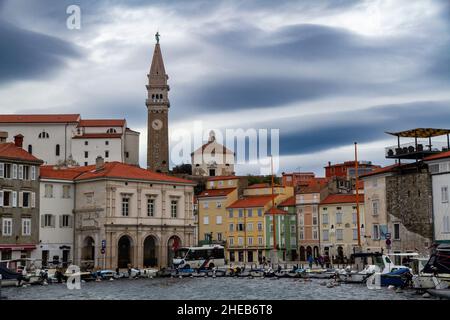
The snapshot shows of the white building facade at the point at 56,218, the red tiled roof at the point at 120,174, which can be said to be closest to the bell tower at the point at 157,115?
the red tiled roof at the point at 120,174

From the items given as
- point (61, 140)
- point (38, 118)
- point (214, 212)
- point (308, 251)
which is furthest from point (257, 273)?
point (38, 118)

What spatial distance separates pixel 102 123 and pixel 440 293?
113 metres

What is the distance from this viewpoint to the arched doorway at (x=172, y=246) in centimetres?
8456

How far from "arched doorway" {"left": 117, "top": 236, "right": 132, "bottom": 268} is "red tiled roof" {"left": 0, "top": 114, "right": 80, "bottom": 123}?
215 ft

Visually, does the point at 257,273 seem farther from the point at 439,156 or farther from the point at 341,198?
the point at 341,198

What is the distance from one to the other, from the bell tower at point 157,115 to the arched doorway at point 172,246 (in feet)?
216

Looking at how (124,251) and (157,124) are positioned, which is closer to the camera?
(124,251)

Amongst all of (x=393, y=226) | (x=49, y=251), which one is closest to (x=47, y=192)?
(x=49, y=251)

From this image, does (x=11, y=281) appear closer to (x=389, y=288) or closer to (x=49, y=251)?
(x=49, y=251)

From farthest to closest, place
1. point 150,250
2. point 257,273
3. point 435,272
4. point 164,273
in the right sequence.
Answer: point 150,250 → point 164,273 → point 257,273 → point 435,272

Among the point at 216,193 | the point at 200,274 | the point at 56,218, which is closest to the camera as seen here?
the point at 200,274

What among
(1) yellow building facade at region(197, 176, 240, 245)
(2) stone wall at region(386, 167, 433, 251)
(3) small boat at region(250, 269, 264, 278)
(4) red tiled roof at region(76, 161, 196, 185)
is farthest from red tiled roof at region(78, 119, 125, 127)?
(2) stone wall at region(386, 167, 433, 251)

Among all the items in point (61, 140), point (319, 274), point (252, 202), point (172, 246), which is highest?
point (61, 140)

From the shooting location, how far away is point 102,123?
14938cm
